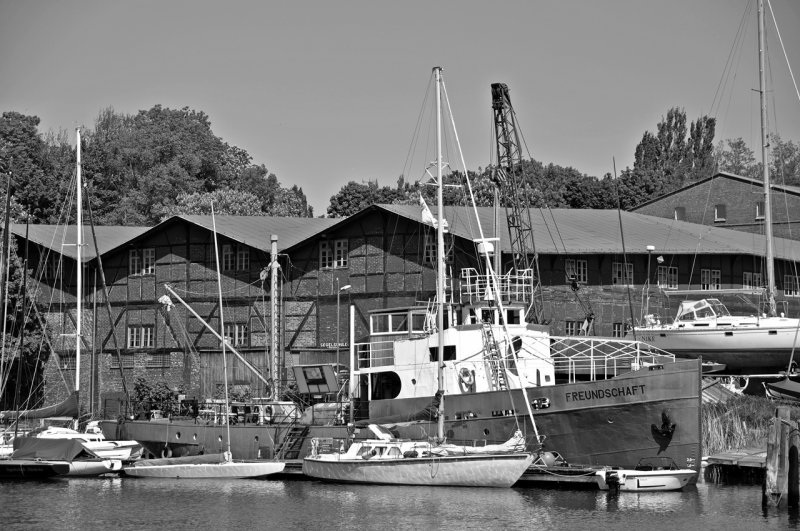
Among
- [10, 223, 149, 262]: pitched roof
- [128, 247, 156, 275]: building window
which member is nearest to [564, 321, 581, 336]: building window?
[128, 247, 156, 275]: building window

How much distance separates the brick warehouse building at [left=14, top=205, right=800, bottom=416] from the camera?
59656 millimetres

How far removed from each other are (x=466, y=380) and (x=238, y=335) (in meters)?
21.1

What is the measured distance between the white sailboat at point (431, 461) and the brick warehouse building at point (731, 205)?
3909 cm

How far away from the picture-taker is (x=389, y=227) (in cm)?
6022

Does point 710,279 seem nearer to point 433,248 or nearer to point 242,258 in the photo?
point 433,248

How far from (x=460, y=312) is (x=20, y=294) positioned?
1017 inches

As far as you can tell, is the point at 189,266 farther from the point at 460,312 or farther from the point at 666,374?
the point at 666,374

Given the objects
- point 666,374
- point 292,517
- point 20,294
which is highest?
point 20,294

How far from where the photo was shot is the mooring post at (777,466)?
117 ft

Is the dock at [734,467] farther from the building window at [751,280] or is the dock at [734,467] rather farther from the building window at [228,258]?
the building window at [228,258]

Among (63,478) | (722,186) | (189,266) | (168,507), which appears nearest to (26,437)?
(63,478)

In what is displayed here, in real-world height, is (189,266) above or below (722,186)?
below

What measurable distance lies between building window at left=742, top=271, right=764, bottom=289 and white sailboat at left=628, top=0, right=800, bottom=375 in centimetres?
713

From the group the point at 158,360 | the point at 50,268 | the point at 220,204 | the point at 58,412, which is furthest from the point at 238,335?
the point at 220,204
